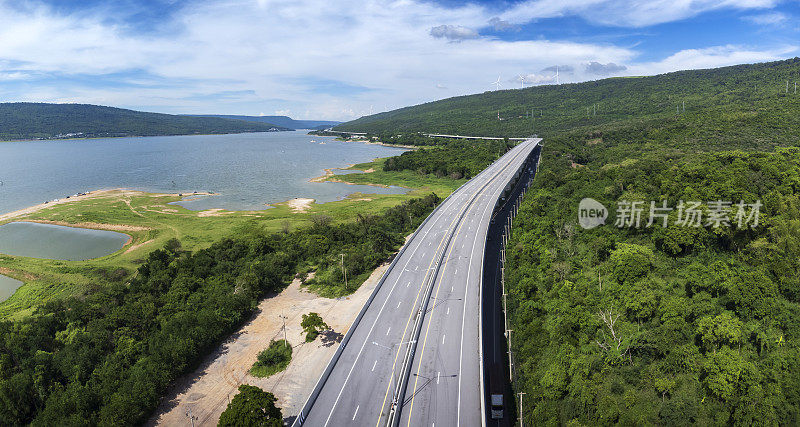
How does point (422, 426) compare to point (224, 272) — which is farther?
point (224, 272)

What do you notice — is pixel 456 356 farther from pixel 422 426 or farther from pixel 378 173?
pixel 378 173

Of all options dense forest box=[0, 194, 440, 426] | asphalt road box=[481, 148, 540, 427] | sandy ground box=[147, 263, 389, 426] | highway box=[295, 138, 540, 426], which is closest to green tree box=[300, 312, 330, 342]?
sandy ground box=[147, 263, 389, 426]

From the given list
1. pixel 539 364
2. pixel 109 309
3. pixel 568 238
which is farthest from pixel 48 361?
pixel 568 238

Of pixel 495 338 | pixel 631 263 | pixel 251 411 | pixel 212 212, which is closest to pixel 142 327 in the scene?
pixel 251 411

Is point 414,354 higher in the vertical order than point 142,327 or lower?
higher

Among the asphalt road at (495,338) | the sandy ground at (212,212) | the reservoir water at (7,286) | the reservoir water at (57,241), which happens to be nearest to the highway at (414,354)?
the asphalt road at (495,338)

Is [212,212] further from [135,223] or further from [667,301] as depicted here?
[667,301]

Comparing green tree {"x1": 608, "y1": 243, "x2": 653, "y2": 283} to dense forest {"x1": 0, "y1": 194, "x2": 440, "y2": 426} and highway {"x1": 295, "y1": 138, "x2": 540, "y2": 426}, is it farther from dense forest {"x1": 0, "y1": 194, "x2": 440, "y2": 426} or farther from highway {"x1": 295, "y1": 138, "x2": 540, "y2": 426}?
dense forest {"x1": 0, "y1": 194, "x2": 440, "y2": 426}
